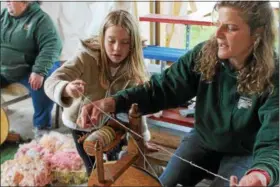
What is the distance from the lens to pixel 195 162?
1.01 meters

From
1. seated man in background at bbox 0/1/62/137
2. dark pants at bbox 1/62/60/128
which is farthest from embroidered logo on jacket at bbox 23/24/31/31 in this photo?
dark pants at bbox 1/62/60/128

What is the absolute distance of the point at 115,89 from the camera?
1210 millimetres

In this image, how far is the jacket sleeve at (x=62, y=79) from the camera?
103cm

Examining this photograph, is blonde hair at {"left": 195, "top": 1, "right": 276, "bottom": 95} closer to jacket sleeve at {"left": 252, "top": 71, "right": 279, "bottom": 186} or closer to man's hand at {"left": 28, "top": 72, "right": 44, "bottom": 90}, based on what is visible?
jacket sleeve at {"left": 252, "top": 71, "right": 279, "bottom": 186}

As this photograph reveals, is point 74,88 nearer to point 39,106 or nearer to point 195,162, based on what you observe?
point 195,162

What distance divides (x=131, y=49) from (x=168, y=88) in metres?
0.21

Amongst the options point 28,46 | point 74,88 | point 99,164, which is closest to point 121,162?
point 99,164

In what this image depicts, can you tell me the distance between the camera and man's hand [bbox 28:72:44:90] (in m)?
1.83

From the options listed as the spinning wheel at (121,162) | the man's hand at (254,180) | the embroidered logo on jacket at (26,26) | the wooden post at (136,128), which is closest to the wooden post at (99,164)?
the spinning wheel at (121,162)

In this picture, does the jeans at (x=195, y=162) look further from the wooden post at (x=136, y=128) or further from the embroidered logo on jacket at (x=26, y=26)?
the embroidered logo on jacket at (x=26, y=26)

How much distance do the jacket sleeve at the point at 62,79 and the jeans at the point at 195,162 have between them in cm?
33

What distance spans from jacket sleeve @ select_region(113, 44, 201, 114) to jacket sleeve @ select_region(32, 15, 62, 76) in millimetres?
943

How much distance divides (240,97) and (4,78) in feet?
4.57

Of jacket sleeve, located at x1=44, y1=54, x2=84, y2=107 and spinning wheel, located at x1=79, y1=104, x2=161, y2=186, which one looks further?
jacket sleeve, located at x1=44, y1=54, x2=84, y2=107
